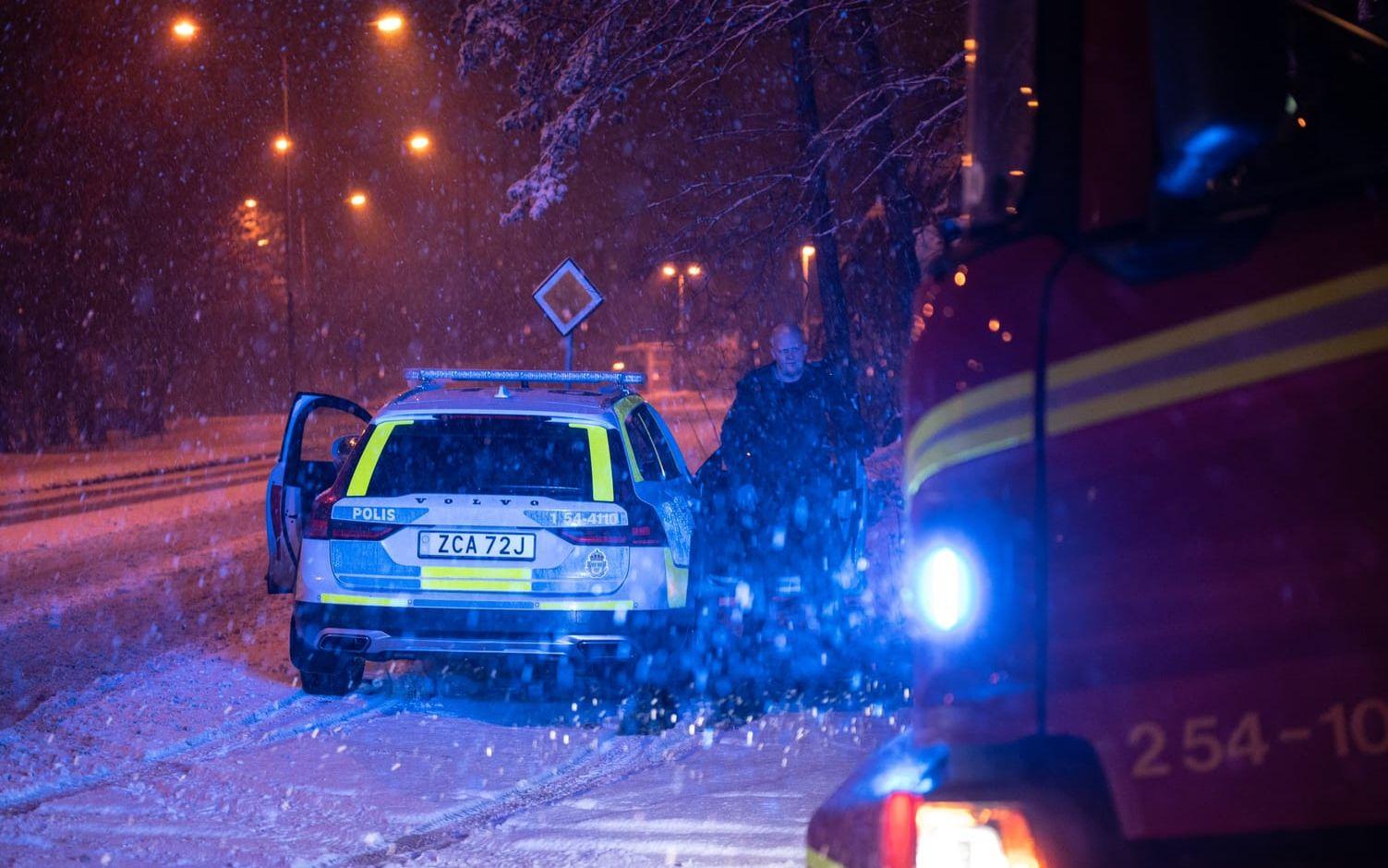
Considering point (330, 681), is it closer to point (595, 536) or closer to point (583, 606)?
point (583, 606)

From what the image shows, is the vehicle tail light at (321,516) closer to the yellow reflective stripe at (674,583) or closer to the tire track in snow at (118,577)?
the yellow reflective stripe at (674,583)

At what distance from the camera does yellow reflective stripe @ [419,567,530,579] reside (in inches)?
262

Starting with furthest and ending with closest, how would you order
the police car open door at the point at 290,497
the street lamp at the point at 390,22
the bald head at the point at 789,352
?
the street lamp at the point at 390,22 → the police car open door at the point at 290,497 → the bald head at the point at 789,352

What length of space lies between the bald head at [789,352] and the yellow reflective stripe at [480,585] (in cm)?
191

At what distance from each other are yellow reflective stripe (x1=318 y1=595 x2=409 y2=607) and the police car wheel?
0.61m

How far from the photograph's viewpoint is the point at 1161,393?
2.18m

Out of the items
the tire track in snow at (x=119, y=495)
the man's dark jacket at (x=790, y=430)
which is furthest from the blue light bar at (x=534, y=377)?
the tire track in snow at (x=119, y=495)

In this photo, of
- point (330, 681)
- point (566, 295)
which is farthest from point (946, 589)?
point (566, 295)

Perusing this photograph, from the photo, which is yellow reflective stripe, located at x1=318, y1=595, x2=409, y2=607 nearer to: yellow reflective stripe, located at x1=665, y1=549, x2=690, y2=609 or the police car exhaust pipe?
the police car exhaust pipe

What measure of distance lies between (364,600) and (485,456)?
92 centimetres

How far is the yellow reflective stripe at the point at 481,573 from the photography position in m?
6.65

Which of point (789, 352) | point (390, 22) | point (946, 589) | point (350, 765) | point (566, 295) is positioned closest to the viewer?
point (946, 589)

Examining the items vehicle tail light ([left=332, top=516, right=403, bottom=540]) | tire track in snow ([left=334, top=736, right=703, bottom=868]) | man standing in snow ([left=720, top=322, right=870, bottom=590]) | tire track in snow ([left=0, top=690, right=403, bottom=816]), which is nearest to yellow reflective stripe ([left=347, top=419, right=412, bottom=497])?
vehicle tail light ([left=332, top=516, right=403, bottom=540])

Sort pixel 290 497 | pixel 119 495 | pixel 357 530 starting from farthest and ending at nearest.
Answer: pixel 119 495
pixel 290 497
pixel 357 530
